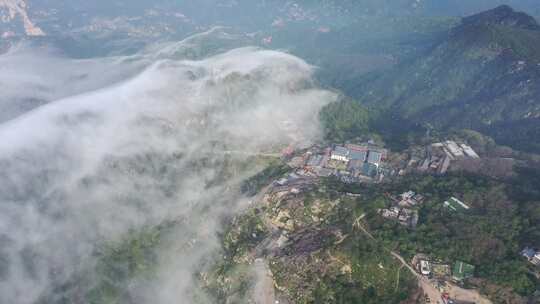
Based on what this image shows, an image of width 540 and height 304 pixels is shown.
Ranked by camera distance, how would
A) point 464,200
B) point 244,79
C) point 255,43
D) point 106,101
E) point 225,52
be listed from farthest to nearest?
point 255,43 → point 225,52 → point 244,79 → point 106,101 → point 464,200

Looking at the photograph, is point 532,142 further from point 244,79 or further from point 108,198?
point 108,198

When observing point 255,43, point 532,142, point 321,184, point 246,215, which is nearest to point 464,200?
point 321,184

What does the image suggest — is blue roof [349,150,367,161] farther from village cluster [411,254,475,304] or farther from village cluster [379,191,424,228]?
village cluster [411,254,475,304]

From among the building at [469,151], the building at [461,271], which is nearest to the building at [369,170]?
the building at [469,151]

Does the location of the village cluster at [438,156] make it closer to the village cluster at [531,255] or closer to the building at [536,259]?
the village cluster at [531,255]

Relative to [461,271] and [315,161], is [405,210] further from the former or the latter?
[315,161]

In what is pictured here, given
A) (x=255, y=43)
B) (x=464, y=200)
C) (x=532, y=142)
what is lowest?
(x=255, y=43)

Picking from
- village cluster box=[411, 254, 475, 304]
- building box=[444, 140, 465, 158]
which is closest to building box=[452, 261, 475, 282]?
village cluster box=[411, 254, 475, 304]
